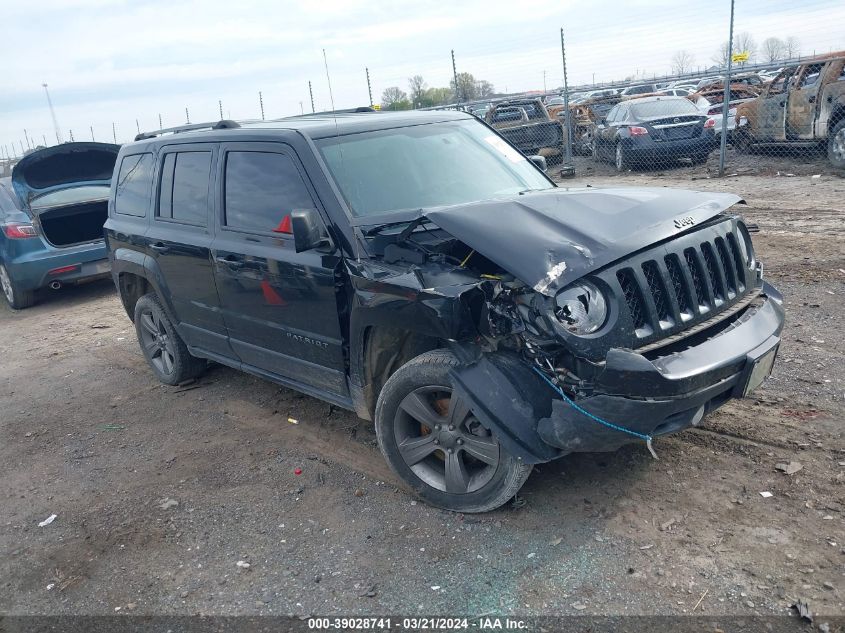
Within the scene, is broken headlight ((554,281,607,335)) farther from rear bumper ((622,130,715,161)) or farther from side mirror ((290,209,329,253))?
rear bumper ((622,130,715,161))

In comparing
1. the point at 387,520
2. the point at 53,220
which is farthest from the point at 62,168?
the point at 387,520

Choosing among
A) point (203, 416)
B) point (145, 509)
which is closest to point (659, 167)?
point (203, 416)

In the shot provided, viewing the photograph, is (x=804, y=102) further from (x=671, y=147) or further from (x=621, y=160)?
(x=621, y=160)

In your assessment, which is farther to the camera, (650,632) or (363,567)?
(363,567)

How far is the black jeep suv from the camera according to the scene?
116 inches

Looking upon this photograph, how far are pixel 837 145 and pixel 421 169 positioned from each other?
10136mm

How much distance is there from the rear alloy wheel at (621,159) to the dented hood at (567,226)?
435 inches

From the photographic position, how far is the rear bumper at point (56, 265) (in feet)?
28.8

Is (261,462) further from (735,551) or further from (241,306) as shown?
(735,551)

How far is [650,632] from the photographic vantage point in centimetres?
261

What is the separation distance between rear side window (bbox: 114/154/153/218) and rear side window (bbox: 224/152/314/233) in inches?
49.4

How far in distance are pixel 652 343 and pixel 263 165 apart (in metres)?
2.53

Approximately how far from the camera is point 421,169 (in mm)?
4188

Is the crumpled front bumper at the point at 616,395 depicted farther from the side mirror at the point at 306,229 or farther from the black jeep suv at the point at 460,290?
the side mirror at the point at 306,229
